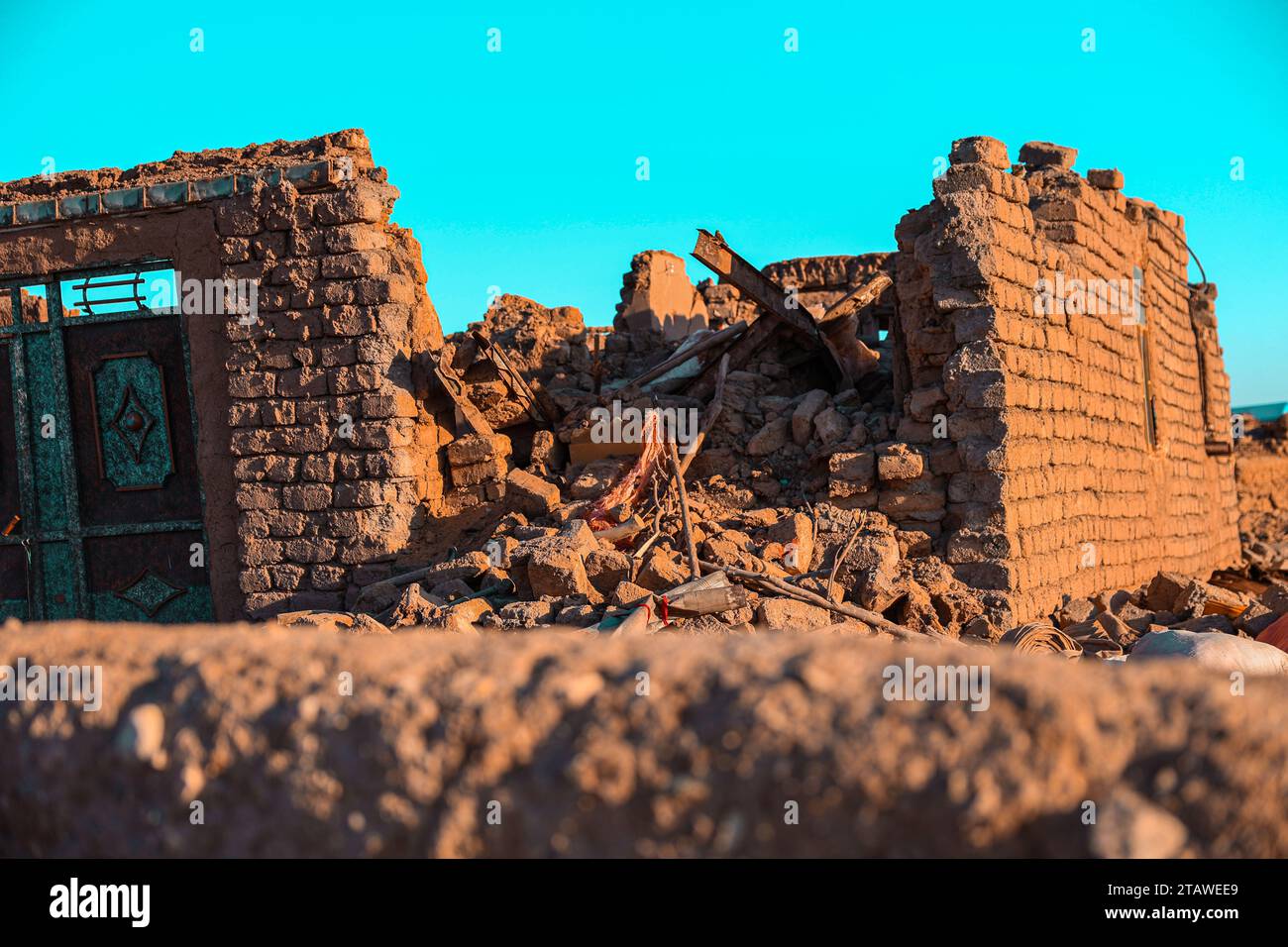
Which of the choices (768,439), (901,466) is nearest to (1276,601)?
(901,466)

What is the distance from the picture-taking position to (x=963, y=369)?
6.13 metres

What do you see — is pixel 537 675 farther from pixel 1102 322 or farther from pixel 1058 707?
pixel 1102 322

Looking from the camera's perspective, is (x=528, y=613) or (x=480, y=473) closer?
(x=528, y=613)

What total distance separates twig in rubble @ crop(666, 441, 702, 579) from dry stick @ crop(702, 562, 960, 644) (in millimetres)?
133

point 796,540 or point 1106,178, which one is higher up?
point 1106,178

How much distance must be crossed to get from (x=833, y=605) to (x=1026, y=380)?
2115 mm

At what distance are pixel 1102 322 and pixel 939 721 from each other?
6872 millimetres

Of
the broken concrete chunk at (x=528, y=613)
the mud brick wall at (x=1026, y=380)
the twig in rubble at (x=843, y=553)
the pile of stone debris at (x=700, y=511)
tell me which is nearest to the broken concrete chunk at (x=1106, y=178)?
the mud brick wall at (x=1026, y=380)

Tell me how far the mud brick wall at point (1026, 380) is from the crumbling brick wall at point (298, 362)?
10.6ft

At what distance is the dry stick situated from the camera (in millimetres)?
5152

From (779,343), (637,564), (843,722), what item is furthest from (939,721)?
(779,343)

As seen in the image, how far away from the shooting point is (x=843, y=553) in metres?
5.78

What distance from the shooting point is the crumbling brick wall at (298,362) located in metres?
6.45

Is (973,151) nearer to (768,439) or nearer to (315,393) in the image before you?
(768,439)
